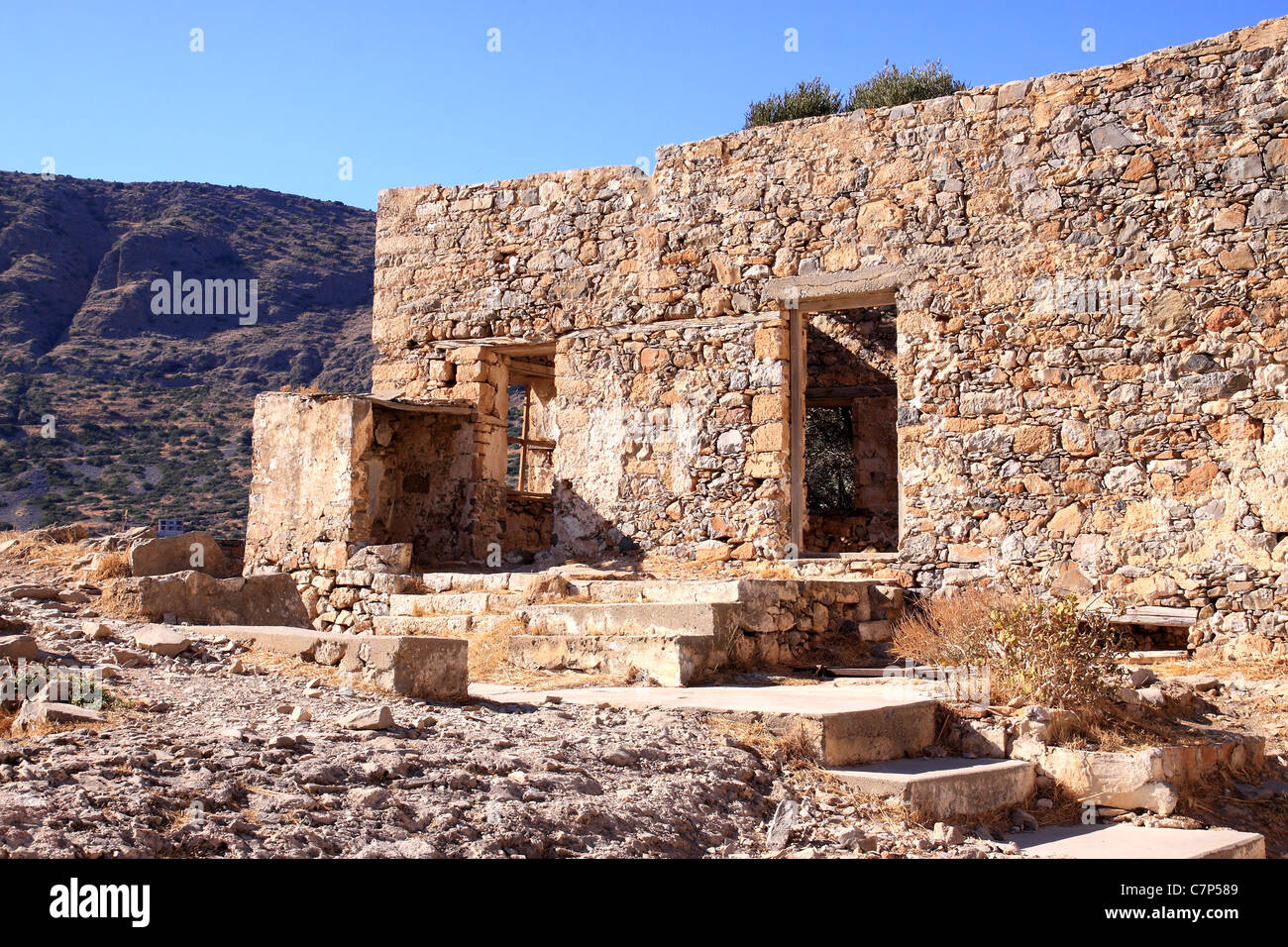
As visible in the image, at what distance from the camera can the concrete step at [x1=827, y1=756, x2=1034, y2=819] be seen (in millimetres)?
4609

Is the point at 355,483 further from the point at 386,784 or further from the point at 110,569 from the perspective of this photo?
the point at 386,784

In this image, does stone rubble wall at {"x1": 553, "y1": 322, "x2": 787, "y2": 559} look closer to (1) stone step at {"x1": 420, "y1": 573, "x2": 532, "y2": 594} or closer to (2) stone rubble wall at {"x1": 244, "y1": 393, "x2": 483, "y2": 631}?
(2) stone rubble wall at {"x1": 244, "y1": 393, "x2": 483, "y2": 631}

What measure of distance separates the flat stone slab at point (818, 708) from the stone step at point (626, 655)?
0.63 ft

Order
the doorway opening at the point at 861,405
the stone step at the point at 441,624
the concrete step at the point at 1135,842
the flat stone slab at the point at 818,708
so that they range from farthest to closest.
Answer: the doorway opening at the point at 861,405, the stone step at the point at 441,624, the flat stone slab at the point at 818,708, the concrete step at the point at 1135,842

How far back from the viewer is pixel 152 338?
35438mm

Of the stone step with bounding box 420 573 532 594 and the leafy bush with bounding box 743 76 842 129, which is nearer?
the stone step with bounding box 420 573 532 594

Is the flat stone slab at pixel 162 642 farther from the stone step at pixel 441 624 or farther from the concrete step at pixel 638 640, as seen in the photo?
the stone step at pixel 441 624

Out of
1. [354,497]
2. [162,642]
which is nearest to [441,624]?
[354,497]

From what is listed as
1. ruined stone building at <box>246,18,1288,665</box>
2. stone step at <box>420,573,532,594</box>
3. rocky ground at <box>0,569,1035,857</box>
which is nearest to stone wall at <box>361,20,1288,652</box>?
ruined stone building at <box>246,18,1288,665</box>

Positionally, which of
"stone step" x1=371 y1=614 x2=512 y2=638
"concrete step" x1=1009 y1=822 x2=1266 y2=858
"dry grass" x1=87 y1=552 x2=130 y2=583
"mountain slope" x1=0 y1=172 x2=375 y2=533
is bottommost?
"concrete step" x1=1009 y1=822 x2=1266 y2=858

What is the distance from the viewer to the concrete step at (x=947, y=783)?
461 cm

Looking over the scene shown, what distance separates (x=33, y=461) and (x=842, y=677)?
2582 centimetres

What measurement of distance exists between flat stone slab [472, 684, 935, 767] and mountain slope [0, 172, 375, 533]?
785 inches

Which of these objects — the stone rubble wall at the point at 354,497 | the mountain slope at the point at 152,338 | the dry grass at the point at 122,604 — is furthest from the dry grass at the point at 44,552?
the mountain slope at the point at 152,338
